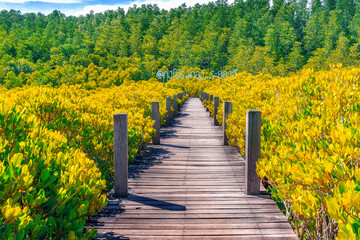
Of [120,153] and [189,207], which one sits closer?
[189,207]

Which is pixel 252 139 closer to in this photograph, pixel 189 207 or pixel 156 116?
pixel 189 207

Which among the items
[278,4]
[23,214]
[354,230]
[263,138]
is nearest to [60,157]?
[23,214]

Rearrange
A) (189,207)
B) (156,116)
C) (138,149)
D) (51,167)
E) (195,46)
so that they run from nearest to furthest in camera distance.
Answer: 1. (51,167)
2. (189,207)
3. (138,149)
4. (156,116)
5. (195,46)

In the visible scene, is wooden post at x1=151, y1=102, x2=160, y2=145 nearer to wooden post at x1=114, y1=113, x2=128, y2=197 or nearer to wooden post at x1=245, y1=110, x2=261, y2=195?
wooden post at x1=114, y1=113, x2=128, y2=197

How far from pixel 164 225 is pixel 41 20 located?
148427 millimetres

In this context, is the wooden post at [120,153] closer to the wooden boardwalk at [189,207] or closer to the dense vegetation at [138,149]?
the wooden boardwalk at [189,207]

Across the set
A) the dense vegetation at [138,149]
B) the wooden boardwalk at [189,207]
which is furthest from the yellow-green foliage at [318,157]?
the wooden boardwalk at [189,207]

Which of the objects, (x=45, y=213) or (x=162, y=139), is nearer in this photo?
(x=45, y=213)

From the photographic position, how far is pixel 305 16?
100 m

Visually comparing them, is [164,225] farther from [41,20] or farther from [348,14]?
[41,20]

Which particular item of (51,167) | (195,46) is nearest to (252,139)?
(51,167)

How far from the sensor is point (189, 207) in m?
3.91

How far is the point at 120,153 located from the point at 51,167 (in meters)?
1.81

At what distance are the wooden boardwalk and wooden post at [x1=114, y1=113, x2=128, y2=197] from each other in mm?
191
